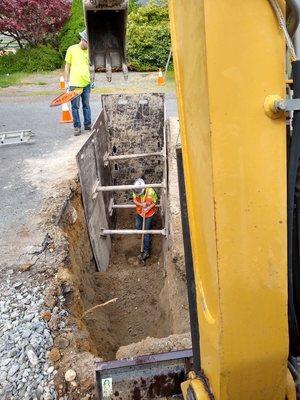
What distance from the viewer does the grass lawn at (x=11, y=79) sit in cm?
1592

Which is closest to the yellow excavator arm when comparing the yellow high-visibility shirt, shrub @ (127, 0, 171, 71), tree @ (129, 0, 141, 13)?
the yellow high-visibility shirt

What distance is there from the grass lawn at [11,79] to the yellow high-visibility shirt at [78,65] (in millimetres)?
7380

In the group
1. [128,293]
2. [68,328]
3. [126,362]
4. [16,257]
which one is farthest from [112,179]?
[126,362]

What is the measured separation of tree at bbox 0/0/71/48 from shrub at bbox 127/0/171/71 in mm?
2980

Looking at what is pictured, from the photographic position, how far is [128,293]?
7.04m

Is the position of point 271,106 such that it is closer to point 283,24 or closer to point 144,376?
point 283,24

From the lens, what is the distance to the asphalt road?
614 cm

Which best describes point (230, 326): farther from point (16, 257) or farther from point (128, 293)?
point (128, 293)

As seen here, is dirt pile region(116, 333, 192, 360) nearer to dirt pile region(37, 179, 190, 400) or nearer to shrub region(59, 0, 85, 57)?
dirt pile region(37, 179, 190, 400)

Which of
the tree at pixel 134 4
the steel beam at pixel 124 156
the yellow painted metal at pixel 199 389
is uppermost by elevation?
the tree at pixel 134 4

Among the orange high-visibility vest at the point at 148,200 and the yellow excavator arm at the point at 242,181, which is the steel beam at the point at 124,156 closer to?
the orange high-visibility vest at the point at 148,200

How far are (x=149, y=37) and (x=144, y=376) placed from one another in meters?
15.6

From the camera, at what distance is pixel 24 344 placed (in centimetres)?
410

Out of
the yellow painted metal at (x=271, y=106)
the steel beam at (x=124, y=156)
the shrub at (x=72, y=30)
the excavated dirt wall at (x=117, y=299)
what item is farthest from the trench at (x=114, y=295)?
the shrub at (x=72, y=30)
